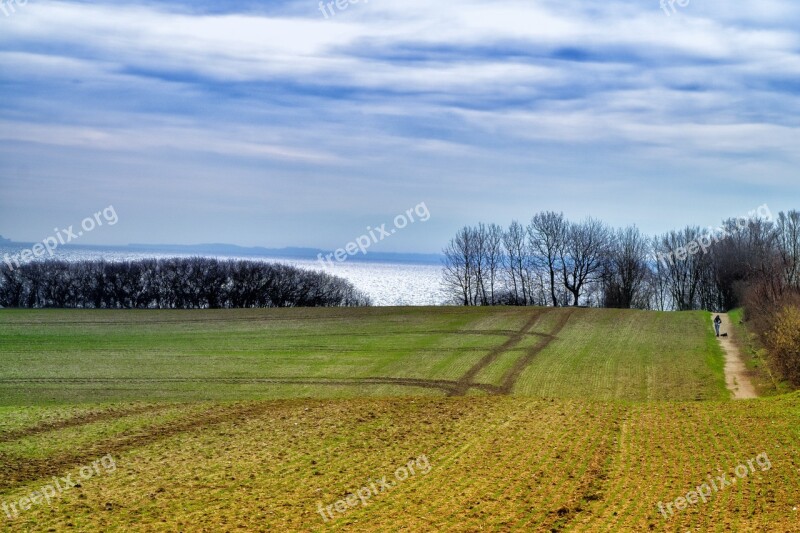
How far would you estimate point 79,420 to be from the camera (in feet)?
88.4

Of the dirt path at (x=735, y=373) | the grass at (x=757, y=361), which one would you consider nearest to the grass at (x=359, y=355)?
the dirt path at (x=735, y=373)

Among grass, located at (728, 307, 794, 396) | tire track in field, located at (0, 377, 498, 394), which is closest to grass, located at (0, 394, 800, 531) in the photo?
grass, located at (728, 307, 794, 396)

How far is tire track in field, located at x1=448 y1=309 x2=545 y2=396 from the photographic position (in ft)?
124

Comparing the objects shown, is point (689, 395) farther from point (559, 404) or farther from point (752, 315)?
point (752, 315)

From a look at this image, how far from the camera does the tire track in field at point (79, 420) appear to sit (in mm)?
24281

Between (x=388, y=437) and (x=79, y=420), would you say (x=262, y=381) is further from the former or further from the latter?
(x=388, y=437)

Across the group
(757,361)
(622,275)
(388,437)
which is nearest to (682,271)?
(622,275)

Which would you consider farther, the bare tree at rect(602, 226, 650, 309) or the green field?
the bare tree at rect(602, 226, 650, 309)

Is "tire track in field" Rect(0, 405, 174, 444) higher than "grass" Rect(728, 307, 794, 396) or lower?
higher

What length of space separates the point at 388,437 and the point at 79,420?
1211 centimetres

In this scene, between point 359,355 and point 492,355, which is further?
point 359,355

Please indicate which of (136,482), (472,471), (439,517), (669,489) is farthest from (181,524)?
(669,489)

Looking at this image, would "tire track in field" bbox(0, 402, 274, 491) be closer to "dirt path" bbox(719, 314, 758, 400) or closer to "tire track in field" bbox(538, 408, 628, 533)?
"tire track in field" bbox(538, 408, 628, 533)

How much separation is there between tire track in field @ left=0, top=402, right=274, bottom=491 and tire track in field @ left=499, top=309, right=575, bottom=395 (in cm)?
1341
